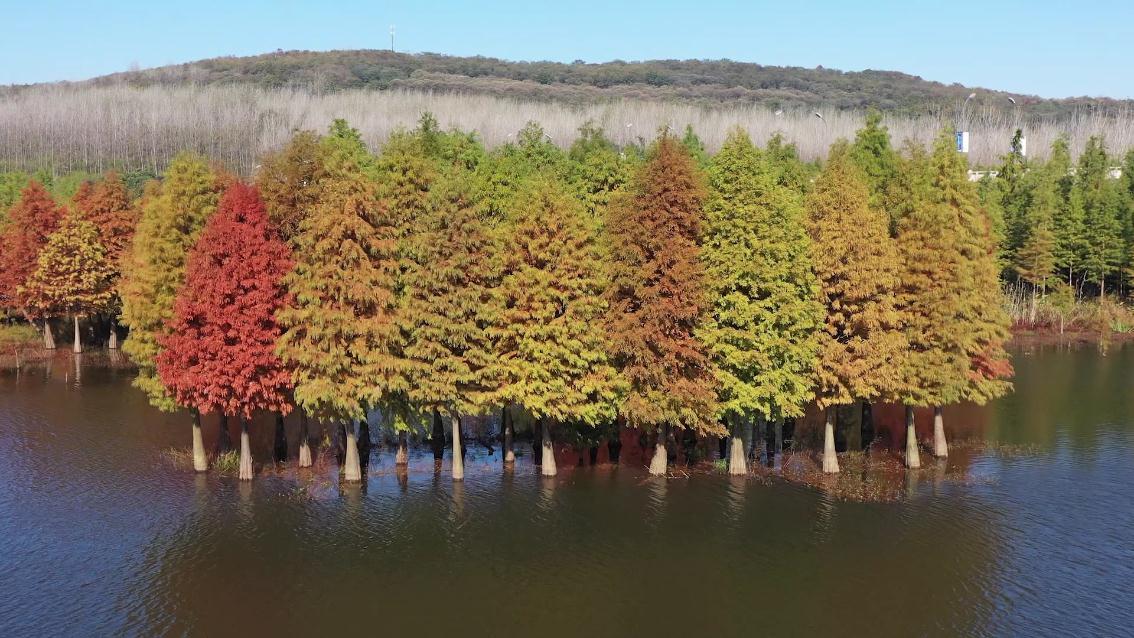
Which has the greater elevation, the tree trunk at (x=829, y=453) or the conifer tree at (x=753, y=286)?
the conifer tree at (x=753, y=286)

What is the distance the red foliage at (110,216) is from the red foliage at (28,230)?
264cm

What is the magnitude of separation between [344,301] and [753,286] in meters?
19.8

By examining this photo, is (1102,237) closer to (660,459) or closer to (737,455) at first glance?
(737,455)

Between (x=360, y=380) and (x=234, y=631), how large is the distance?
46.0 ft

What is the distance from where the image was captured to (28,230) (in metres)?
78.1

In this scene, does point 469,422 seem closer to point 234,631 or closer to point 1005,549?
point 234,631

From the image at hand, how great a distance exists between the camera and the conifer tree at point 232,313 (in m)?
41.0

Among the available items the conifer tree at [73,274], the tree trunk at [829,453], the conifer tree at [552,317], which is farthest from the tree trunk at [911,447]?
the conifer tree at [73,274]

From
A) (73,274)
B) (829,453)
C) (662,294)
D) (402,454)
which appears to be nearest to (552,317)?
(662,294)

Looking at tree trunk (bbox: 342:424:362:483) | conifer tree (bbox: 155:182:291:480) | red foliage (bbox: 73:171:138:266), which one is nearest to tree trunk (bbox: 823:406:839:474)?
tree trunk (bbox: 342:424:362:483)

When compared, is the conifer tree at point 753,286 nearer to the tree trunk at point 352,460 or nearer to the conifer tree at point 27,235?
the tree trunk at point 352,460

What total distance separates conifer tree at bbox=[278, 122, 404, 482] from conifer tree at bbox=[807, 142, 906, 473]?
21.5 meters

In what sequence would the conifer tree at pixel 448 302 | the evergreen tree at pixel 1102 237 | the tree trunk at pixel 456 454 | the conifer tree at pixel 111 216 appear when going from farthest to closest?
the evergreen tree at pixel 1102 237 < the conifer tree at pixel 111 216 < the tree trunk at pixel 456 454 < the conifer tree at pixel 448 302

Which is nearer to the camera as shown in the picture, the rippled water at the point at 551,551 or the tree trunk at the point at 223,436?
the rippled water at the point at 551,551
